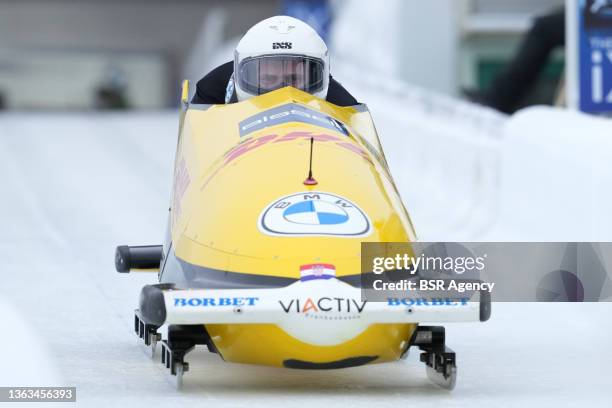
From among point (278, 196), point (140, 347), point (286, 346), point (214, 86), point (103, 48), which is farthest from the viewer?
point (103, 48)

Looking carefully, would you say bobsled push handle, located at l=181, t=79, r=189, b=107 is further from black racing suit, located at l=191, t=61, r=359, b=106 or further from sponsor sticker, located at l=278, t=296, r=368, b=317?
sponsor sticker, located at l=278, t=296, r=368, b=317

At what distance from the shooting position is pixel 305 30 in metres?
5.58

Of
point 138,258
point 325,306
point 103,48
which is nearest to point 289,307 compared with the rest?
point 325,306

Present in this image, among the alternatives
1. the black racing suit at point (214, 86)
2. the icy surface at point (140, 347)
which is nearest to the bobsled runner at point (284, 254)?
the icy surface at point (140, 347)

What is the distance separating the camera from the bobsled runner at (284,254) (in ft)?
14.2

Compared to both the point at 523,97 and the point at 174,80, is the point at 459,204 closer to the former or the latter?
the point at 523,97

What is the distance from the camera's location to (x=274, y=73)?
219 inches

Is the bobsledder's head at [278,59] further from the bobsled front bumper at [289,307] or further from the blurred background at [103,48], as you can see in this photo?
the blurred background at [103,48]

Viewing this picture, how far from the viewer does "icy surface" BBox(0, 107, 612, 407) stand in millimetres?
4520

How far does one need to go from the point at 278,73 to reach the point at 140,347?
117cm

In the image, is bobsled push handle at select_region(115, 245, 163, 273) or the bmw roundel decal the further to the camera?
bobsled push handle at select_region(115, 245, 163, 273)

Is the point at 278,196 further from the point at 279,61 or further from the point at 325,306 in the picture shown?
the point at 279,61

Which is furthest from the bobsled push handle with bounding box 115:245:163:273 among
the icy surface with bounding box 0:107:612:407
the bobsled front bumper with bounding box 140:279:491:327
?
the bobsled front bumper with bounding box 140:279:491:327

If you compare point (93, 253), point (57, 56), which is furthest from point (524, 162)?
point (57, 56)
